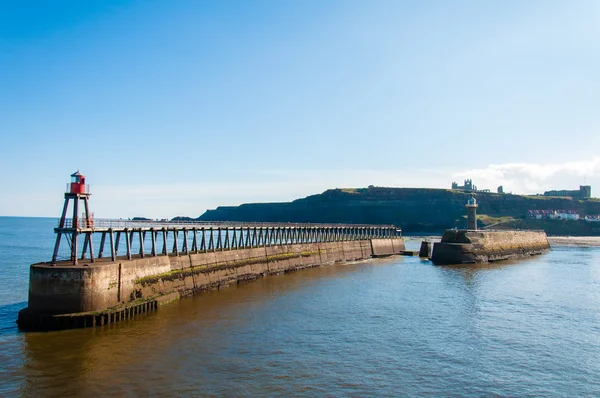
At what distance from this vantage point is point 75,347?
26.4m

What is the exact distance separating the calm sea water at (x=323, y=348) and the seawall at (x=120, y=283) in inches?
50.7

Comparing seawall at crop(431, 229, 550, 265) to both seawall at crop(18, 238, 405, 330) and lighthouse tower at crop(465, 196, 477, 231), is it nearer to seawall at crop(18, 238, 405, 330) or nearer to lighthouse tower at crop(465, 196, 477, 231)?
lighthouse tower at crop(465, 196, 477, 231)

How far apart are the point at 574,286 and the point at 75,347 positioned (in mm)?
52643

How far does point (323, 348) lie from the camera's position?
27141 millimetres

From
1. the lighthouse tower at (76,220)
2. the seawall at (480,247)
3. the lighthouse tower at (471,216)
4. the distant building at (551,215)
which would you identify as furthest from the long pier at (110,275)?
the distant building at (551,215)

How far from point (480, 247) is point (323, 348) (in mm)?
65865

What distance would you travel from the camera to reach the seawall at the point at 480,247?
79.6 meters

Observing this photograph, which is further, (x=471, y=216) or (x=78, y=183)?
(x=471, y=216)

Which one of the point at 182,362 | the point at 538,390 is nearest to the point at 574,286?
the point at 538,390

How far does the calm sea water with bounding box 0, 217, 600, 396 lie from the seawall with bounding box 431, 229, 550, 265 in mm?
33196

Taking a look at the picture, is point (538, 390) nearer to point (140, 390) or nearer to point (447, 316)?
point (447, 316)

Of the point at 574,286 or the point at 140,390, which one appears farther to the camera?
the point at 574,286

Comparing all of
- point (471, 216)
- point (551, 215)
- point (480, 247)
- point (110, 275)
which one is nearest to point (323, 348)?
point (110, 275)

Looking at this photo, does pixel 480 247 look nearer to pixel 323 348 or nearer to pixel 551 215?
pixel 323 348
